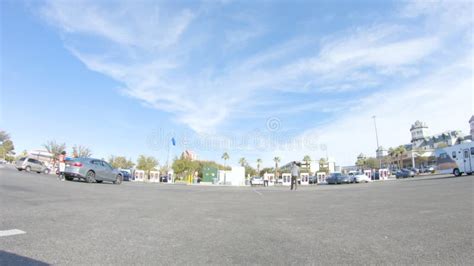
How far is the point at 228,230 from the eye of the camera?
4965mm

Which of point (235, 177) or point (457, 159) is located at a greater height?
point (457, 159)

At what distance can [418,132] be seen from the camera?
151250 millimetres

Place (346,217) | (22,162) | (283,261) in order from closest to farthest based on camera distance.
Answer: (283,261)
(346,217)
(22,162)

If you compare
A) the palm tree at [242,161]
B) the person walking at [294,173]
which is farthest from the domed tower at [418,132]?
the person walking at [294,173]

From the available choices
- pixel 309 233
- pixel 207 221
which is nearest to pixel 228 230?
pixel 207 221

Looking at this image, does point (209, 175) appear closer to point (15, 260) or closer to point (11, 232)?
point (11, 232)

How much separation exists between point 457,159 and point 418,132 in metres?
141

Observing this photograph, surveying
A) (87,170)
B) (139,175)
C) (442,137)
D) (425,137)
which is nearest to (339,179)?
(139,175)

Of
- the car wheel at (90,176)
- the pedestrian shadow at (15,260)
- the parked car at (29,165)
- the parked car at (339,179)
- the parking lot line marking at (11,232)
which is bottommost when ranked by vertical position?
the parked car at (339,179)

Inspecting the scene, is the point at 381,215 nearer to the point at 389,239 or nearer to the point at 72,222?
the point at 389,239

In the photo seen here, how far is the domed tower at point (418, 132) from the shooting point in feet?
487

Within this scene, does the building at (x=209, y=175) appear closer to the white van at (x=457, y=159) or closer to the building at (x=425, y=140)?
the white van at (x=457, y=159)

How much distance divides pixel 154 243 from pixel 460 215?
6.07 m

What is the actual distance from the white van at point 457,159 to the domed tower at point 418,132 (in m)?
134
